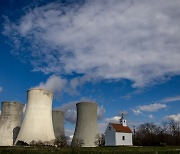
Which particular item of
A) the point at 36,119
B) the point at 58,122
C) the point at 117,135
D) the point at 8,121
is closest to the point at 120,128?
the point at 117,135

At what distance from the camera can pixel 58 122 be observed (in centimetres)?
3981

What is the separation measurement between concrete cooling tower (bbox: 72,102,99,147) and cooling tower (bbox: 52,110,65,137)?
6109mm

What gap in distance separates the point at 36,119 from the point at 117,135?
13120 mm

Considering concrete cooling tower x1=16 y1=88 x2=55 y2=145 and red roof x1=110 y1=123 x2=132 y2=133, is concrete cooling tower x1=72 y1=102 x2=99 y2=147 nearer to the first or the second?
concrete cooling tower x1=16 y1=88 x2=55 y2=145

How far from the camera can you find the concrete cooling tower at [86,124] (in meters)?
33.1

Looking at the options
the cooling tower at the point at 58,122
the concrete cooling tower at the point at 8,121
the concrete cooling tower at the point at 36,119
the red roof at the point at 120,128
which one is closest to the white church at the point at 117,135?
the red roof at the point at 120,128

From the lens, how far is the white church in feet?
123

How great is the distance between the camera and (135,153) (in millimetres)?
13797

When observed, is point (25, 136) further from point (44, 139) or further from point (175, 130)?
point (175, 130)

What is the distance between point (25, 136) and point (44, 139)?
2.12 meters

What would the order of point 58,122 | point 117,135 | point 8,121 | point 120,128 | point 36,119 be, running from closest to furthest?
1. point 36,119
2. point 8,121
3. point 117,135
4. point 120,128
5. point 58,122

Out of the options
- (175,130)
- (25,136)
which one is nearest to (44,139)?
(25,136)

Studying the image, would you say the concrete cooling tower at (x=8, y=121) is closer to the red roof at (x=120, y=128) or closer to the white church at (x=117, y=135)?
the white church at (x=117, y=135)

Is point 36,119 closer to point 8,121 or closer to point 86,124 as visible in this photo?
point 86,124
